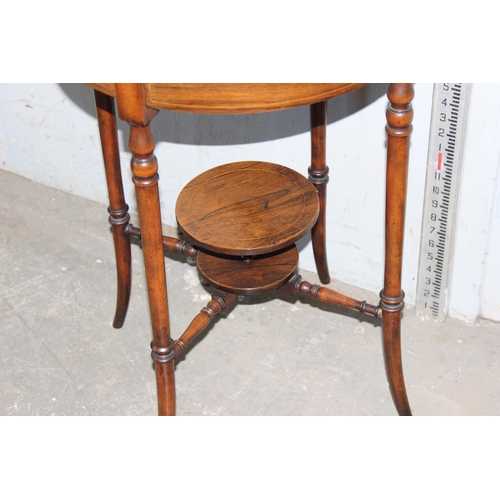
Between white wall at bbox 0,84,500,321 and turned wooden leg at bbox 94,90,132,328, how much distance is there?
39cm

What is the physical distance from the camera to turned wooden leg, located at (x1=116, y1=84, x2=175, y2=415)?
1439 millimetres

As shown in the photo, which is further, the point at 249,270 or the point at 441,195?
the point at 441,195

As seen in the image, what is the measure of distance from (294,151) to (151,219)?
79cm

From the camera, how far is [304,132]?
7.21ft

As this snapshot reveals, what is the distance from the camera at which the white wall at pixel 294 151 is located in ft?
6.78

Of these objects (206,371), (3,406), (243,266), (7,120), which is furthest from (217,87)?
(7,120)

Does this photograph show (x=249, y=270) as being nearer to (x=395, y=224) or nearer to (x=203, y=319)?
(x=203, y=319)

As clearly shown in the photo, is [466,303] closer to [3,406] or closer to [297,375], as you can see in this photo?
[297,375]

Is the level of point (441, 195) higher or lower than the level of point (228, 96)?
lower

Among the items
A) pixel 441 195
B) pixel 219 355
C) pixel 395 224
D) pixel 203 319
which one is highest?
pixel 395 224

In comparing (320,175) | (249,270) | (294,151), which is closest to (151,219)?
(249,270)

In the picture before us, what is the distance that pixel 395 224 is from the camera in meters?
1.70

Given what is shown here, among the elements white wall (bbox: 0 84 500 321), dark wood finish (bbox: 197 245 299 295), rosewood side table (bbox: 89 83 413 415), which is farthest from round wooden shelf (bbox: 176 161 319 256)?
white wall (bbox: 0 84 500 321)

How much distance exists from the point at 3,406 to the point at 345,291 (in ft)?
3.23
